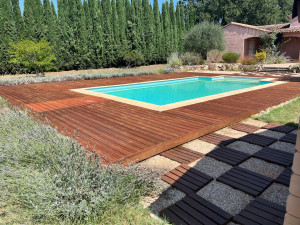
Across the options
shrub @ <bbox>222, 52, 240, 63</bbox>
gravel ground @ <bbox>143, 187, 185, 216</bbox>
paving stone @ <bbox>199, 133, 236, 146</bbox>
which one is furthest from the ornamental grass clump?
shrub @ <bbox>222, 52, 240, 63</bbox>

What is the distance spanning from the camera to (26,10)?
1362cm

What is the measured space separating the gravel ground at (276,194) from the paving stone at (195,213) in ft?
1.71

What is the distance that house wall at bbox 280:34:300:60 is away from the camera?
761 inches

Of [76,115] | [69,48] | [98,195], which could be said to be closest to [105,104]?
[76,115]

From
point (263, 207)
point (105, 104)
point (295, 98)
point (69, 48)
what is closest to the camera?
point (263, 207)

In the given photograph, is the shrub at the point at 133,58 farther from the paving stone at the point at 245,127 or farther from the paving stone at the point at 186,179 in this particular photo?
the paving stone at the point at 186,179

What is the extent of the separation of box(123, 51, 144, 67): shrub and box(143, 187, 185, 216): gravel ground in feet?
49.4

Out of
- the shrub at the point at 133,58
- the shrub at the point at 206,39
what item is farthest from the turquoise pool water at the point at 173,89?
the shrub at the point at 133,58

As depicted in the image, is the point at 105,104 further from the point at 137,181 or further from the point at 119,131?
the point at 137,181

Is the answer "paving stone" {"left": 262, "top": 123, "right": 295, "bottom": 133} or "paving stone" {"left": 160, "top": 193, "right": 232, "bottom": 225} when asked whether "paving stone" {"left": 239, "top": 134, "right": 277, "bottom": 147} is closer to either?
"paving stone" {"left": 262, "top": 123, "right": 295, "bottom": 133}

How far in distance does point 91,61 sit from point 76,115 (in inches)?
477

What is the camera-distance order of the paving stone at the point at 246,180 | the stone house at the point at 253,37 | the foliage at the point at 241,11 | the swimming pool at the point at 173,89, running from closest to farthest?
1. the paving stone at the point at 246,180
2. the swimming pool at the point at 173,89
3. the stone house at the point at 253,37
4. the foliage at the point at 241,11

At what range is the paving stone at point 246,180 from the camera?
2.24 metres

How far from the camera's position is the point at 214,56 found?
1639 cm
